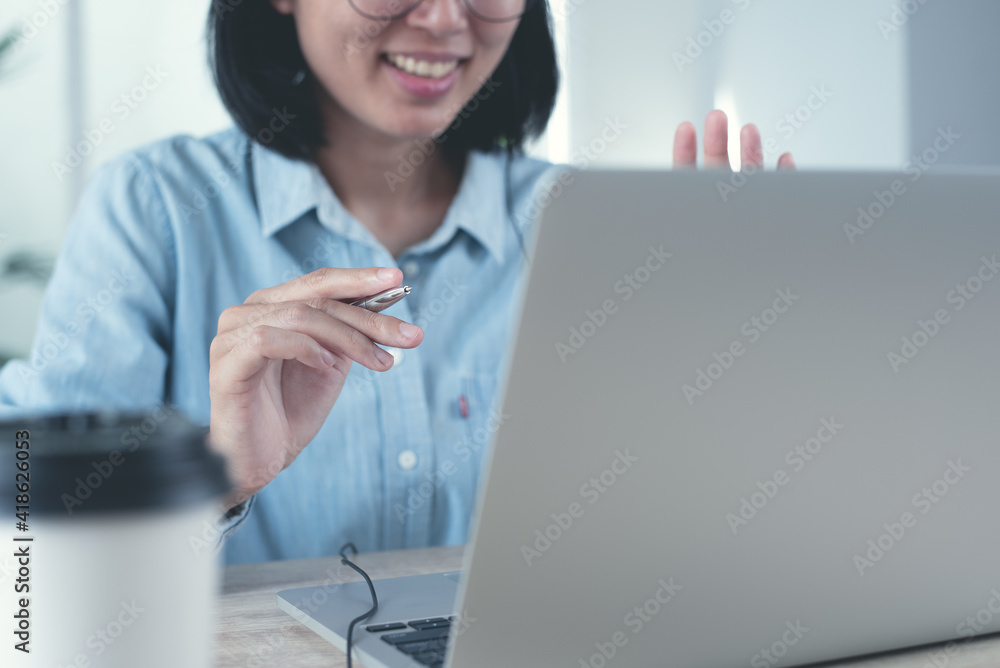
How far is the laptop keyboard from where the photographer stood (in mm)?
562

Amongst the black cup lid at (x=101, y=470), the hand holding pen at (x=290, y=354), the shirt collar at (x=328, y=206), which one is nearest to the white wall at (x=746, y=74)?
the shirt collar at (x=328, y=206)

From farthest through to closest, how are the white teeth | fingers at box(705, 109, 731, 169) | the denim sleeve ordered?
the white teeth → the denim sleeve → fingers at box(705, 109, 731, 169)

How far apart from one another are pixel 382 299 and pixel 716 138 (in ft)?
1.57

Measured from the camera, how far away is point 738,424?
47 cm

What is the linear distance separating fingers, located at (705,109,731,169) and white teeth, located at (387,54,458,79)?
0.47m

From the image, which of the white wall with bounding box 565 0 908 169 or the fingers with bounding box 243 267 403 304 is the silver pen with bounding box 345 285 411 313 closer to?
the fingers with bounding box 243 267 403 304

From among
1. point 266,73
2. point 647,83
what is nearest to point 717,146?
point 266,73

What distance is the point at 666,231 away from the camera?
0.42m

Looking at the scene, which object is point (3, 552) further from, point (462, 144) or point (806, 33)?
point (806, 33)

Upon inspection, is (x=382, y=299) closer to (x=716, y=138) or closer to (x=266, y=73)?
(x=716, y=138)

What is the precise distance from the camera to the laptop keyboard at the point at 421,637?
0.56 m

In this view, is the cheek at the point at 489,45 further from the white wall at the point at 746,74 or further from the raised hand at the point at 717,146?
the white wall at the point at 746,74

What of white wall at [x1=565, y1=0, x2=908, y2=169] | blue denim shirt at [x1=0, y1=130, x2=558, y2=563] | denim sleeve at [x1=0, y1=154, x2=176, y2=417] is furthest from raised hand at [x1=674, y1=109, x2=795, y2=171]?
white wall at [x1=565, y1=0, x2=908, y2=169]

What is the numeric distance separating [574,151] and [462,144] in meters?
2.34
